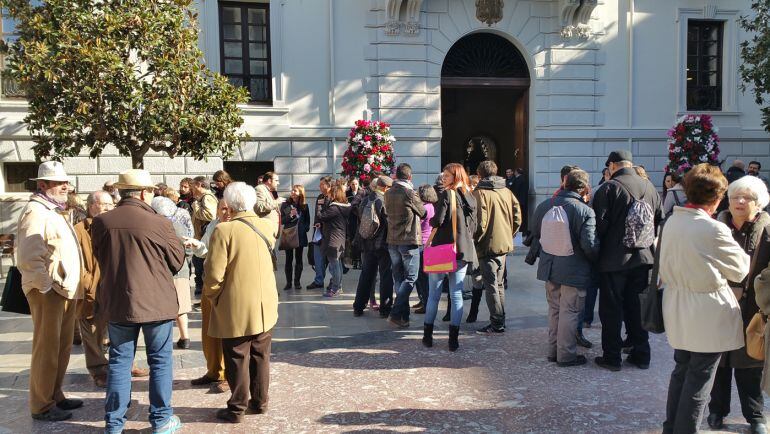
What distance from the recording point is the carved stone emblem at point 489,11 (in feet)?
48.2

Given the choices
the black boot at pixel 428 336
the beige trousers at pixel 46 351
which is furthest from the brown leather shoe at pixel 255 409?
the black boot at pixel 428 336

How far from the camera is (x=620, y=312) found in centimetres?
586

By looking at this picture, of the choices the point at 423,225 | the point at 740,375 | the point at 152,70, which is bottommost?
the point at 740,375

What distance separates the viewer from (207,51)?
1353cm

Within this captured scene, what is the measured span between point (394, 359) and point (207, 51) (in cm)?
977

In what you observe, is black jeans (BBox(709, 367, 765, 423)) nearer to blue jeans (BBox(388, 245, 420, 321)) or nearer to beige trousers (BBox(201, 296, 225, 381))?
blue jeans (BBox(388, 245, 420, 321))

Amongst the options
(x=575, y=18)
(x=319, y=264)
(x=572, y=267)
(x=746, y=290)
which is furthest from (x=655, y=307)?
(x=575, y=18)

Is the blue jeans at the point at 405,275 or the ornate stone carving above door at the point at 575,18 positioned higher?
the ornate stone carving above door at the point at 575,18

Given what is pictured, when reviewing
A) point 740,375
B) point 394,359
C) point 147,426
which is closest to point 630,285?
point 740,375

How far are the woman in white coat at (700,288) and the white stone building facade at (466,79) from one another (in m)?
10.3

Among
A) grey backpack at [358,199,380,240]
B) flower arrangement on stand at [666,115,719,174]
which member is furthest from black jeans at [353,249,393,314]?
flower arrangement on stand at [666,115,719,174]

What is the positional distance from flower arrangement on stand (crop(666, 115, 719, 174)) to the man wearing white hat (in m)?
13.0

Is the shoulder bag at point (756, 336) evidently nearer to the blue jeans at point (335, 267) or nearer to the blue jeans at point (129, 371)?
the blue jeans at point (129, 371)

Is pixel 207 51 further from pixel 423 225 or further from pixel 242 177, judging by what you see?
pixel 423 225
